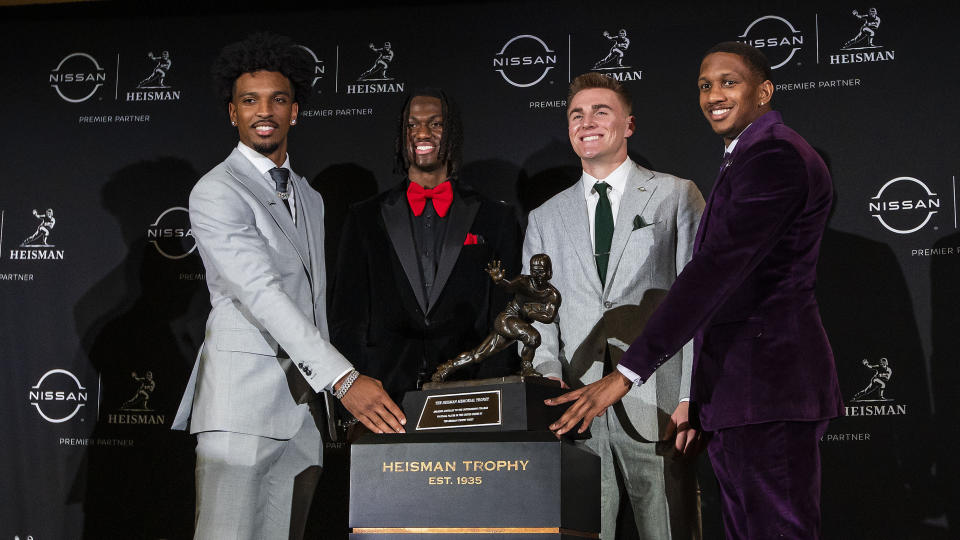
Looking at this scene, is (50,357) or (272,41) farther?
(50,357)

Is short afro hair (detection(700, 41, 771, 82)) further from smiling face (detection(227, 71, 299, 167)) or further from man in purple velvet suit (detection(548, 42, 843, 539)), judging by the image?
smiling face (detection(227, 71, 299, 167))

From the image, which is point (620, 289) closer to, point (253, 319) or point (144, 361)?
point (253, 319)

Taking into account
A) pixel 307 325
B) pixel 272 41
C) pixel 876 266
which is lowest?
pixel 307 325

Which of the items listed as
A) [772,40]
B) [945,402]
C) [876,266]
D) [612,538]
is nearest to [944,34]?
[772,40]

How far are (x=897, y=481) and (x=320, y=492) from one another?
280 cm

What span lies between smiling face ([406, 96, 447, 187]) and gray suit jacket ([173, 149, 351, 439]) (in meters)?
0.69

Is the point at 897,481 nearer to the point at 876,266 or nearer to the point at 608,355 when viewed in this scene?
the point at 876,266

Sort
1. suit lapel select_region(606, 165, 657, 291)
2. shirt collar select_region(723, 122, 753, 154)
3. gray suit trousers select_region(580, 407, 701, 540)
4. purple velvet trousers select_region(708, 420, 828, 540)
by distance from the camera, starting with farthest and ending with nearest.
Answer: suit lapel select_region(606, 165, 657, 291), gray suit trousers select_region(580, 407, 701, 540), shirt collar select_region(723, 122, 753, 154), purple velvet trousers select_region(708, 420, 828, 540)

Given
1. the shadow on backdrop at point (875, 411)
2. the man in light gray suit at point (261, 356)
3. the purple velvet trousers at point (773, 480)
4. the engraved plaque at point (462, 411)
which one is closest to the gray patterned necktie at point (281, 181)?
the man in light gray suit at point (261, 356)

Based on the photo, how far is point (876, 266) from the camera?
4.27m

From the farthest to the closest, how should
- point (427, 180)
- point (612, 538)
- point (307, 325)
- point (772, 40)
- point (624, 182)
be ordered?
1. point (772, 40)
2. point (427, 180)
3. point (624, 182)
4. point (612, 538)
5. point (307, 325)

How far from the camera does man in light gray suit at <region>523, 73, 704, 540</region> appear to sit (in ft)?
10.3

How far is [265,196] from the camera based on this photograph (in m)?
3.18

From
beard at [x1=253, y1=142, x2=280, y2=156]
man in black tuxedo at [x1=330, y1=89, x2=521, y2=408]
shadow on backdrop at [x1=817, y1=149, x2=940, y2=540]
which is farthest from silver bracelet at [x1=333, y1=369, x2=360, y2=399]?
shadow on backdrop at [x1=817, y1=149, x2=940, y2=540]
